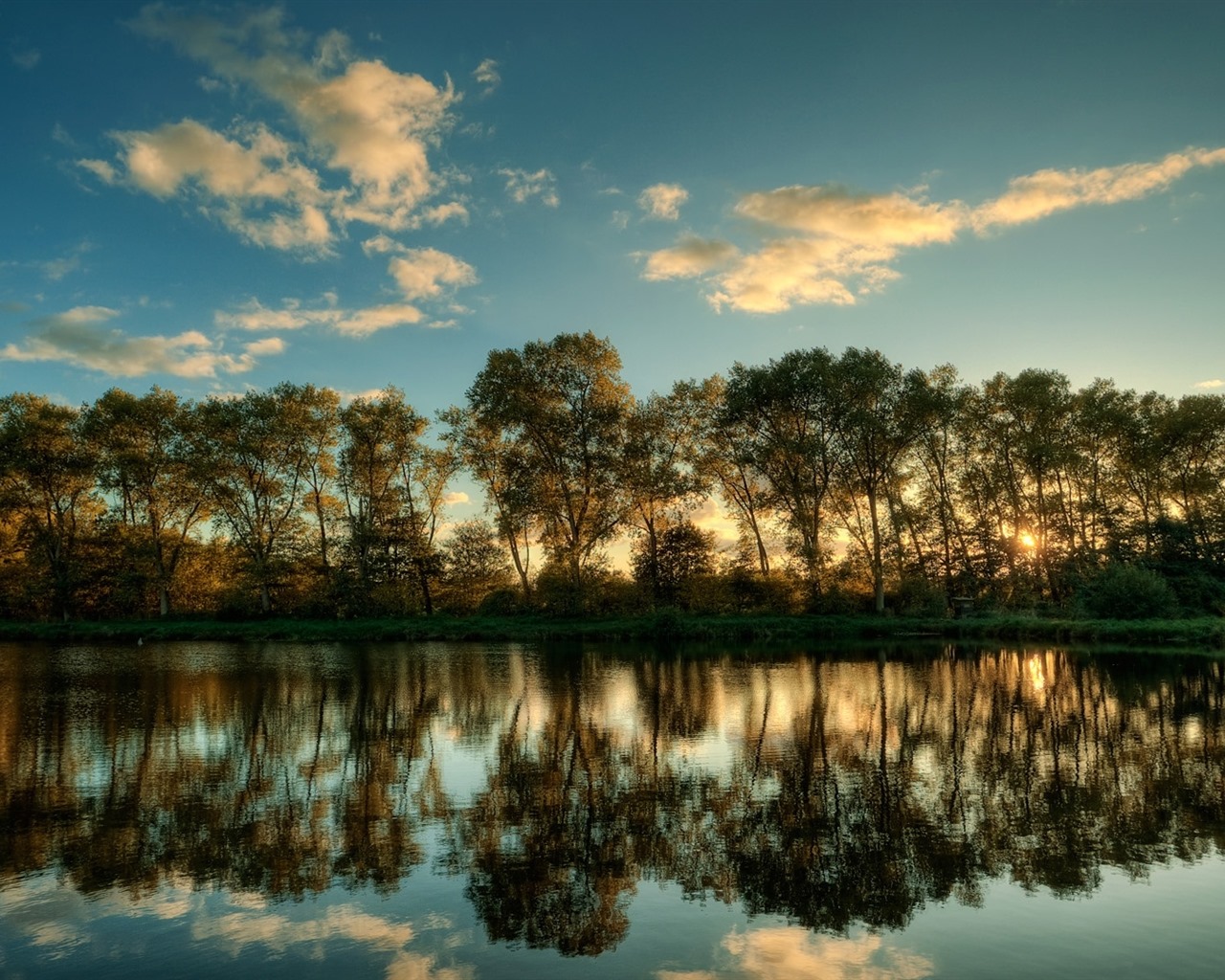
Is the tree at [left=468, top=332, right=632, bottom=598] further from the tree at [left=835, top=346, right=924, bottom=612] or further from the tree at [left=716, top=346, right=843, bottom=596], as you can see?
the tree at [left=835, top=346, right=924, bottom=612]

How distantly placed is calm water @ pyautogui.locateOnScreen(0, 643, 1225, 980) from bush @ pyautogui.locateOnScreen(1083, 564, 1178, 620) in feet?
99.1

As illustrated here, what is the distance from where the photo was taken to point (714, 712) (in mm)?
20125

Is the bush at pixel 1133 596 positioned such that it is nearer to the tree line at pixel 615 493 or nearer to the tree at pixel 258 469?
the tree line at pixel 615 493

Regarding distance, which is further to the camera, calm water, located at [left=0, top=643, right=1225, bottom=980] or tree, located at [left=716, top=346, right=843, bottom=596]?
tree, located at [left=716, top=346, right=843, bottom=596]

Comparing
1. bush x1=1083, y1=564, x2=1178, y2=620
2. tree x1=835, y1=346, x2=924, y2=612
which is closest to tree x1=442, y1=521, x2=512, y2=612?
tree x1=835, y1=346, x2=924, y2=612

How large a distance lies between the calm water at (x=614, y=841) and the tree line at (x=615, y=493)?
37.6 m

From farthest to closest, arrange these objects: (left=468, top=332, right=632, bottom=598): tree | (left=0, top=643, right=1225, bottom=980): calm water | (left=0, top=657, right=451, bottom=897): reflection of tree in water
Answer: (left=468, top=332, right=632, bottom=598): tree → (left=0, top=657, right=451, bottom=897): reflection of tree in water → (left=0, top=643, right=1225, bottom=980): calm water

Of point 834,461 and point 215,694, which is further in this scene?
point 834,461

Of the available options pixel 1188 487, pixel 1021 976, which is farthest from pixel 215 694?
pixel 1188 487

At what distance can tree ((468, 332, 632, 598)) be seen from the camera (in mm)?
59125

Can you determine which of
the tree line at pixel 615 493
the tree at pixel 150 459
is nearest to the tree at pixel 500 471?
the tree line at pixel 615 493

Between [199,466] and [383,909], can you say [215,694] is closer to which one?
[383,909]

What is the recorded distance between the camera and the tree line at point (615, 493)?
57.0 m

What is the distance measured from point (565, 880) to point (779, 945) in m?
2.40
